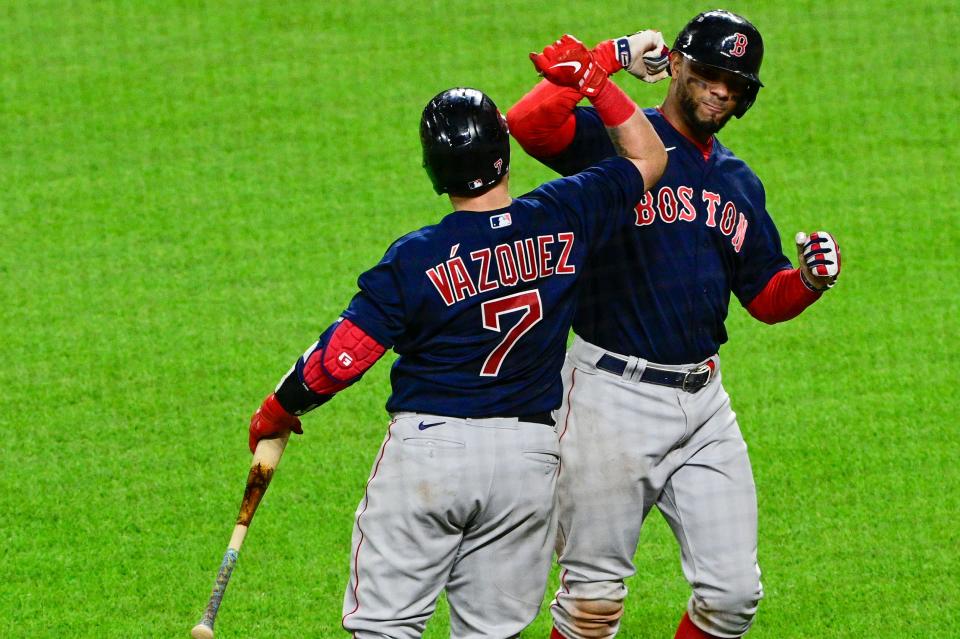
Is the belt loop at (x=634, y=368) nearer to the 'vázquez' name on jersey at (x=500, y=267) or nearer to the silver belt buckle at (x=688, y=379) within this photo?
the silver belt buckle at (x=688, y=379)

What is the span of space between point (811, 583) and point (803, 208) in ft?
12.1

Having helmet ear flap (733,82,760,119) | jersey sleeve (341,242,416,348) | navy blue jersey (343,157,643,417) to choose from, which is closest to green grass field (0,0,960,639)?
navy blue jersey (343,157,643,417)

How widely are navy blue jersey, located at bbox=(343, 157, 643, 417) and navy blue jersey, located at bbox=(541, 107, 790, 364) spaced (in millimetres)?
351

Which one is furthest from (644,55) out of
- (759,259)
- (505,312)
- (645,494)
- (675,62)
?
(645,494)

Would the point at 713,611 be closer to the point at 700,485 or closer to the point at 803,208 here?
the point at 700,485

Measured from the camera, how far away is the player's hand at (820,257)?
12.7 ft

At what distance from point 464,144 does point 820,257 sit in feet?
3.57

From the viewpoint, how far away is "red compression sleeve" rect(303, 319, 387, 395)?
336cm

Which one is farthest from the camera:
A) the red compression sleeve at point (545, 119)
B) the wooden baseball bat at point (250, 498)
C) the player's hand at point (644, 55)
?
the player's hand at point (644, 55)

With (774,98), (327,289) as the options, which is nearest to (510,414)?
(327,289)

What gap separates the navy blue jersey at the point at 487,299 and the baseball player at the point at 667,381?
1.26 feet

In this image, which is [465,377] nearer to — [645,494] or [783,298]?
[645,494]

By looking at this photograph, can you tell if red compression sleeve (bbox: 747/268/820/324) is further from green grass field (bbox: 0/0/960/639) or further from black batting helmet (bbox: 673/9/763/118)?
green grass field (bbox: 0/0/960/639)

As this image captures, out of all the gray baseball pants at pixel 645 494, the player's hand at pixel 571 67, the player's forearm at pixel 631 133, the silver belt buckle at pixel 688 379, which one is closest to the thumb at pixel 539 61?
the player's hand at pixel 571 67
